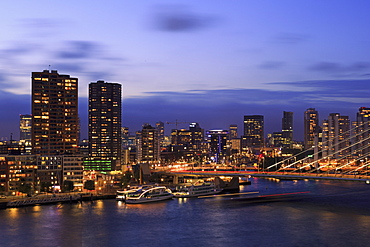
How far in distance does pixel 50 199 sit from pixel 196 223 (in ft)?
43.4

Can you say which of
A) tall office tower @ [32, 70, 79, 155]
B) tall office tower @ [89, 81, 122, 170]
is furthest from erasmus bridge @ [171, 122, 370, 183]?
tall office tower @ [89, 81, 122, 170]

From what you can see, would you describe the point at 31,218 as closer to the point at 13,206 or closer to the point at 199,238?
the point at 13,206

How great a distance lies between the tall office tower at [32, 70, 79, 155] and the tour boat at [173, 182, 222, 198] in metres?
18.1

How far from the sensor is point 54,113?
57.3m

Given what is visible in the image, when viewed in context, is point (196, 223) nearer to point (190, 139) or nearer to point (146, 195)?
point (146, 195)

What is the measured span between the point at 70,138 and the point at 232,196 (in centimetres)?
2268

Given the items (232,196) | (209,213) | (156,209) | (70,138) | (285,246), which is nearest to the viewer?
(285,246)

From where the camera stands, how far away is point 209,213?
103 feet

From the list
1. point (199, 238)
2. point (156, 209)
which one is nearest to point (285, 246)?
point (199, 238)

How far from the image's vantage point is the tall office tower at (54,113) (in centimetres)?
5644

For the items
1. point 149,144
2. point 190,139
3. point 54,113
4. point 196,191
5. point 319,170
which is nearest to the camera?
point 196,191

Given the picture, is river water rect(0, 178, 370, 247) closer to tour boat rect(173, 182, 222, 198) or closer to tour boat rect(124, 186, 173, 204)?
tour boat rect(124, 186, 173, 204)

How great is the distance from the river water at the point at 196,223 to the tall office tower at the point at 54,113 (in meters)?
20.9

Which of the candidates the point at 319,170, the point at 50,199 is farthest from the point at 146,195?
the point at 319,170
